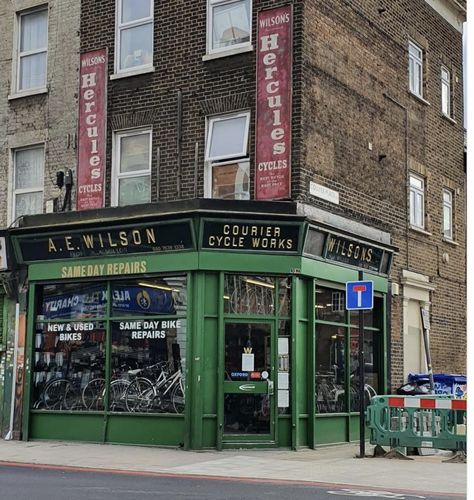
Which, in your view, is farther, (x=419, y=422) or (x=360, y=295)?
(x=360, y=295)

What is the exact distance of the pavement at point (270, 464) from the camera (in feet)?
39.7

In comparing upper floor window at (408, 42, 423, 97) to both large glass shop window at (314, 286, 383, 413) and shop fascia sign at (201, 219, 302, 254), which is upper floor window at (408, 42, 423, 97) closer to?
large glass shop window at (314, 286, 383, 413)

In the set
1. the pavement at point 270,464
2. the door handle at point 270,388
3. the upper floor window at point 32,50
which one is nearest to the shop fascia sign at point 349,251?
the door handle at point 270,388

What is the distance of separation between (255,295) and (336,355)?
239 cm

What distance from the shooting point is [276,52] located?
16.5 meters

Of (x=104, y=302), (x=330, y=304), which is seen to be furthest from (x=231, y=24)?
(x=104, y=302)

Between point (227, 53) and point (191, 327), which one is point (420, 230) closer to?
→ point (227, 53)

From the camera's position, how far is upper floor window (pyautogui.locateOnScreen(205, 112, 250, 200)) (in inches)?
663

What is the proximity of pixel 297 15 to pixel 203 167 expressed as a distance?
3.24 m

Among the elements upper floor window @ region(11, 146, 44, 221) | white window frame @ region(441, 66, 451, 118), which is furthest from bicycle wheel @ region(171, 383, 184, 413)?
white window frame @ region(441, 66, 451, 118)

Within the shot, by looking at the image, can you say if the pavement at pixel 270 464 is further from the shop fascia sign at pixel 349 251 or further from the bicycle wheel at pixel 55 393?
the shop fascia sign at pixel 349 251

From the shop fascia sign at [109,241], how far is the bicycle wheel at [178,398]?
7.90ft

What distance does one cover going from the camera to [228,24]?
57.0ft

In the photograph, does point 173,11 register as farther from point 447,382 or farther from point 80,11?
point 447,382
